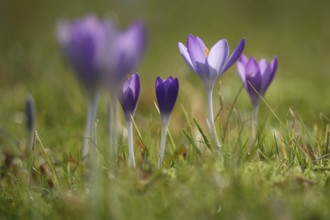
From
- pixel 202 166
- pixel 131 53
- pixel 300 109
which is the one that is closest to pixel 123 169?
pixel 202 166

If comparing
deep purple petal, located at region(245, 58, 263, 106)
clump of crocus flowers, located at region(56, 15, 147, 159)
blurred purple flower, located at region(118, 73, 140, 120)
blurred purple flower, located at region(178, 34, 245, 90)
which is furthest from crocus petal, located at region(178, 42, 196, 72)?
clump of crocus flowers, located at region(56, 15, 147, 159)

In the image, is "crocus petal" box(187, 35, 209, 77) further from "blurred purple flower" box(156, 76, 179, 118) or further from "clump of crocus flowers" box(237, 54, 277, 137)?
"clump of crocus flowers" box(237, 54, 277, 137)

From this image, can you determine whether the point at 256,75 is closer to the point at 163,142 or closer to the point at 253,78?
the point at 253,78

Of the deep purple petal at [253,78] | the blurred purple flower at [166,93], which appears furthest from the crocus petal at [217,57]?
the deep purple petal at [253,78]

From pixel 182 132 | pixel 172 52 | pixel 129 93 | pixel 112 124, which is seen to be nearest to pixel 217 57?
pixel 129 93

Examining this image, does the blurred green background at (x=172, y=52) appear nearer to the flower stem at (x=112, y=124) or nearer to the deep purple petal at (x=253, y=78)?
the deep purple petal at (x=253, y=78)

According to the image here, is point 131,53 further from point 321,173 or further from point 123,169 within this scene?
point 321,173
